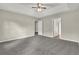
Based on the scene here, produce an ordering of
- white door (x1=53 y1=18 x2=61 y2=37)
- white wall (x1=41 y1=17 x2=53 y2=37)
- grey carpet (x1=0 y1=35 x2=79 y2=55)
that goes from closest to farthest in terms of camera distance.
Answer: grey carpet (x1=0 y1=35 x2=79 y2=55) → white door (x1=53 y1=18 x2=61 y2=37) → white wall (x1=41 y1=17 x2=53 y2=37)

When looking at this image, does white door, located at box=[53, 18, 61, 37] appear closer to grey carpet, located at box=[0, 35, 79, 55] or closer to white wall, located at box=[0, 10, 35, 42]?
white wall, located at box=[0, 10, 35, 42]

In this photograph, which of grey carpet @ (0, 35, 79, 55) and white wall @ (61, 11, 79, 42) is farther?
white wall @ (61, 11, 79, 42)

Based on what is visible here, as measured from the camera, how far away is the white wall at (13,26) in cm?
430

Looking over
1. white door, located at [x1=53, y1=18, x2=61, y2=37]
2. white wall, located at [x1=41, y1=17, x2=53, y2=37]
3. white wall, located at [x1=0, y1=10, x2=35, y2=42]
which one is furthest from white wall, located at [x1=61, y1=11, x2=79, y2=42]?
white wall, located at [x1=0, y1=10, x2=35, y2=42]

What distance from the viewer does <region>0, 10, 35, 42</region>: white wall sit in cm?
430

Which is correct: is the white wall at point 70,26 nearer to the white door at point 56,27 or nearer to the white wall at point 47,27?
the white door at point 56,27

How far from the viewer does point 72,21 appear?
14.5ft

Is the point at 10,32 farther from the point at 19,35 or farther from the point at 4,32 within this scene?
the point at 19,35

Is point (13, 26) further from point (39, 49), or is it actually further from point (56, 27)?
point (56, 27)

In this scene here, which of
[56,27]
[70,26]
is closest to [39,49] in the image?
[70,26]

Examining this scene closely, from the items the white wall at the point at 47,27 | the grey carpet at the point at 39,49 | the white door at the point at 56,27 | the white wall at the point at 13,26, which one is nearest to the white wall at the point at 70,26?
the white door at the point at 56,27

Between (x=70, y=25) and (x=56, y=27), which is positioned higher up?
(x=70, y=25)

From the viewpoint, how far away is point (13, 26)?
4.83m
